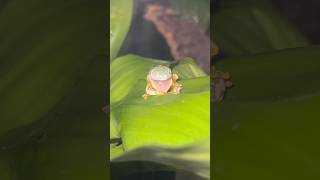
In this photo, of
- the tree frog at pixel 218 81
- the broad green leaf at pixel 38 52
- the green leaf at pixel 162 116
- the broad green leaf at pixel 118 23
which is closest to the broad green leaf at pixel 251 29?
the tree frog at pixel 218 81

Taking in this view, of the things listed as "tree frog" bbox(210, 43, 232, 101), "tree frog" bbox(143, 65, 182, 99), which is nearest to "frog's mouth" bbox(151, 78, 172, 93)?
"tree frog" bbox(143, 65, 182, 99)

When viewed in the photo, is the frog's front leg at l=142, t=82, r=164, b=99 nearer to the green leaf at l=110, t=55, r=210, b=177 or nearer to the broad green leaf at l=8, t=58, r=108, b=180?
the green leaf at l=110, t=55, r=210, b=177

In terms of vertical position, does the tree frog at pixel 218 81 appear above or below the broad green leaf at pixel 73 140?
above

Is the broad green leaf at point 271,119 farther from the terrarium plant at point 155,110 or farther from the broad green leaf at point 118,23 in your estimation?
the broad green leaf at point 118,23

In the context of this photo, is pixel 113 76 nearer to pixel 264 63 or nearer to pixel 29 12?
pixel 29 12

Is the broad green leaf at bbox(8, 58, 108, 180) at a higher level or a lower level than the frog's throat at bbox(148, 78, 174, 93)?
lower

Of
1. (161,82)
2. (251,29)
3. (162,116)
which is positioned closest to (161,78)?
(161,82)

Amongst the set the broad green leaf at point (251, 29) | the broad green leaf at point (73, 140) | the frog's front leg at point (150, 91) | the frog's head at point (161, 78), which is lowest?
the broad green leaf at point (73, 140)
